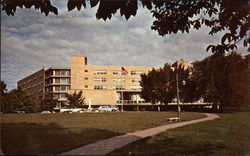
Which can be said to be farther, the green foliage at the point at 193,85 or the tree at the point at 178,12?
the green foliage at the point at 193,85

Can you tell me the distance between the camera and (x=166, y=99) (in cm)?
4081

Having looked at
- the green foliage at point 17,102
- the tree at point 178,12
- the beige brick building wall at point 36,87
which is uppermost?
the tree at point 178,12

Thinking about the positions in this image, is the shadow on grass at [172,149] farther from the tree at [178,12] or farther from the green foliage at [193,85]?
the green foliage at [193,85]

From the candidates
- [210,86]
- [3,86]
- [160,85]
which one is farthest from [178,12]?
[160,85]

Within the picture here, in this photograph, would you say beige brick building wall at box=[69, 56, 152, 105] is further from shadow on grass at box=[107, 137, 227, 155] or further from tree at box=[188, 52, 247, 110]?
→ shadow on grass at box=[107, 137, 227, 155]

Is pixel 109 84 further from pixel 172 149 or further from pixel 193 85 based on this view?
pixel 172 149

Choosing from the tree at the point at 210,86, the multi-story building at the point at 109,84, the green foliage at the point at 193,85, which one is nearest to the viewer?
the tree at the point at 210,86

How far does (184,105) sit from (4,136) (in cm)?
4489

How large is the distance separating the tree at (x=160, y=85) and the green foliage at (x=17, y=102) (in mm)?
34185

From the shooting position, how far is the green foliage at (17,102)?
14.2 feet

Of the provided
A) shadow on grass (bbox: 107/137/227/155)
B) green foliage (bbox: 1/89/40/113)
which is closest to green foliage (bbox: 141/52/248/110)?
shadow on grass (bbox: 107/137/227/155)

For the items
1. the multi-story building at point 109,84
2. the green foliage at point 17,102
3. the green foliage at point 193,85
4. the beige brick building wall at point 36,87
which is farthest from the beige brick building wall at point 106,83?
the green foliage at point 17,102

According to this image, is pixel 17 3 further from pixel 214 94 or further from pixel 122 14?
pixel 214 94

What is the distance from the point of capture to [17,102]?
4.80m
